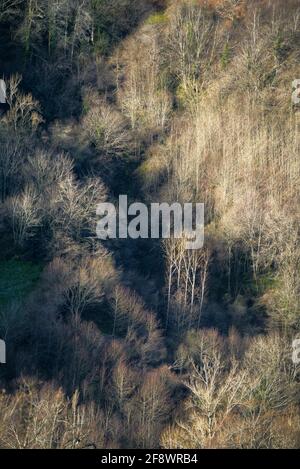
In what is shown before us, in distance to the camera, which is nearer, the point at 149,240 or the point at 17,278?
the point at 17,278

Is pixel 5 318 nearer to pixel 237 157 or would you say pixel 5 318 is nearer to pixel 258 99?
pixel 237 157

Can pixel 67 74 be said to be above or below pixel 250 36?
below

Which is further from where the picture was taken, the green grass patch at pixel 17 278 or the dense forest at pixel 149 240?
the green grass patch at pixel 17 278

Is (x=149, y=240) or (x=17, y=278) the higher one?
(x=149, y=240)

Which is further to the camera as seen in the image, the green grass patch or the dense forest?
the green grass patch
